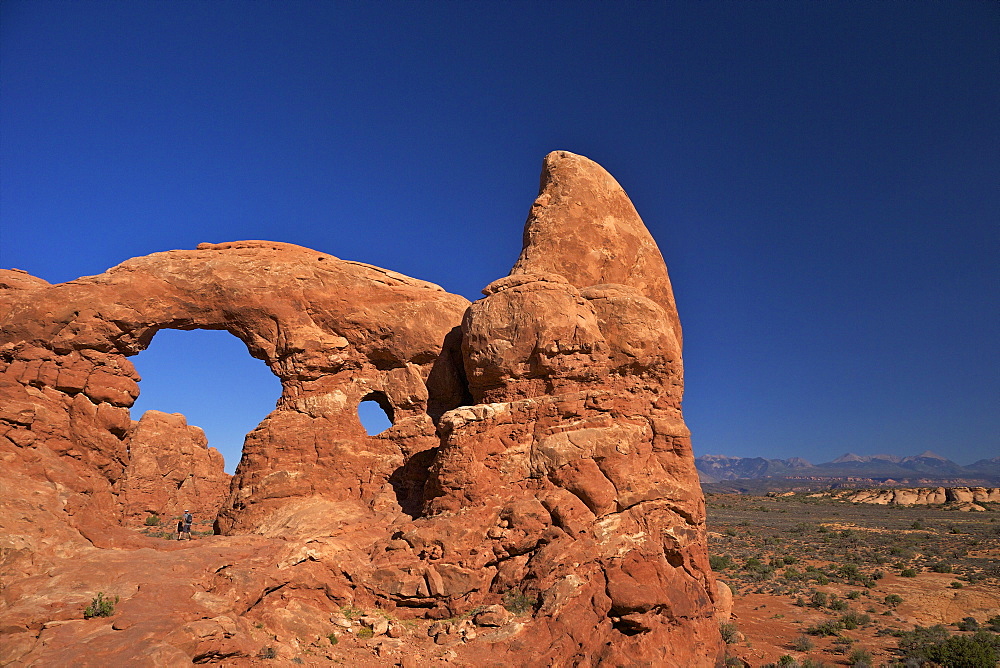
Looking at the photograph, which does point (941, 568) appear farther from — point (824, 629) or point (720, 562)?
point (824, 629)

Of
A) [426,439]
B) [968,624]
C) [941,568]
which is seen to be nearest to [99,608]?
[426,439]

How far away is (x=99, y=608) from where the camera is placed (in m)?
8.98

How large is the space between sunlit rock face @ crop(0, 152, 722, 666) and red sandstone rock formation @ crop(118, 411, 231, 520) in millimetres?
14654

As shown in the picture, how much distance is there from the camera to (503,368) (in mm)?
13242

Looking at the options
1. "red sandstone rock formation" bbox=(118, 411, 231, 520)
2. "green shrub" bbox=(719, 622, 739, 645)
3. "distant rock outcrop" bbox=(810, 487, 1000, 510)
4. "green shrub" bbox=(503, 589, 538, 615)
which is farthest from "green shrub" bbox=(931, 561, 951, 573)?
"distant rock outcrop" bbox=(810, 487, 1000, 510)

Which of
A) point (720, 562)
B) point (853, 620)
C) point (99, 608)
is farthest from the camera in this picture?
point (720, 562)

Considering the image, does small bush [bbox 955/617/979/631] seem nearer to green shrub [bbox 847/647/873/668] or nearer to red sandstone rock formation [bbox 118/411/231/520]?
green shrub [bbox 847/647/873/668]

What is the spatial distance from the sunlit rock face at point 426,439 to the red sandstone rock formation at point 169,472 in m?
14.7

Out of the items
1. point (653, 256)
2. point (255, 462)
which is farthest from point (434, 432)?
point (653, 256)

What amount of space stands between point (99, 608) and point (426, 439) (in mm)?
7708

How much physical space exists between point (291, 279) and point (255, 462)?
4.69 metres

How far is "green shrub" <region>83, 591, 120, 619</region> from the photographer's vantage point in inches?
349

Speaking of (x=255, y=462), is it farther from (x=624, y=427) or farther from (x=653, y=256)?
(x=653, y=256)

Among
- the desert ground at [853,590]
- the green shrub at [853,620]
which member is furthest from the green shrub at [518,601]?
the green shrub at [853,620]
